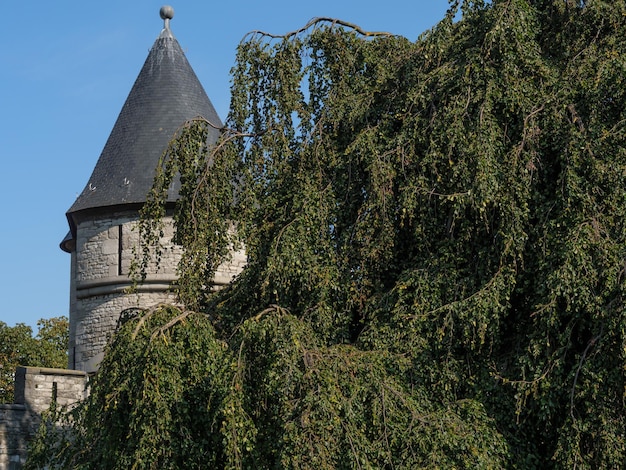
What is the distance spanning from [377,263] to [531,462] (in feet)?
7.18

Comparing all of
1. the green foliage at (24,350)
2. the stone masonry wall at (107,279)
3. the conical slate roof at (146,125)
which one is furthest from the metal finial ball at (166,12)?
the green foliage at (24,350)

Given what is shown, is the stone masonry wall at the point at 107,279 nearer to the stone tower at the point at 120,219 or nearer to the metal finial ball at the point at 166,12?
the stone tower at the point at 120,219

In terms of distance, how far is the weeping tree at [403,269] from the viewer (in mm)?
8148

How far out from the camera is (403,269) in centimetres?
984

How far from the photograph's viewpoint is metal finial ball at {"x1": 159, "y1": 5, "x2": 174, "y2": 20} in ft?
57.2

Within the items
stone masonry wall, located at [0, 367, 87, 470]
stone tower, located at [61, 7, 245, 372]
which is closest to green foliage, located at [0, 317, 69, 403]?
stone tower, located at [61, 7, 245, 372]

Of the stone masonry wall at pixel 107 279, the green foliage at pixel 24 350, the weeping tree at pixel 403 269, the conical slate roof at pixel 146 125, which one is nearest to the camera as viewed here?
the weeping tree at pixel 403 269

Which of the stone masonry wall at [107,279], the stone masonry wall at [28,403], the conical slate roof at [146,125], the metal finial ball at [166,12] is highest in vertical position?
the metal finial ball at [166,12]

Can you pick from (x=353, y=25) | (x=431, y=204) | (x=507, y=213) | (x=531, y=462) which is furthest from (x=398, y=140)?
(x=531, y=462)

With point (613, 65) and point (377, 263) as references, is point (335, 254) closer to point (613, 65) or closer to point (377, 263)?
point (377, 263)

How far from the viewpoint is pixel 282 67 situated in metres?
10.8

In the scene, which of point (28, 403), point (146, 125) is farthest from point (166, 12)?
point (28, 403)

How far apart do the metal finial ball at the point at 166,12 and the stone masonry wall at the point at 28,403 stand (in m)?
6.31

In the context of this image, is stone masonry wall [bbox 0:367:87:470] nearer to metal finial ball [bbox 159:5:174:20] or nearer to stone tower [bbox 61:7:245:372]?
stone tower [bbox 61:7:245:372]
